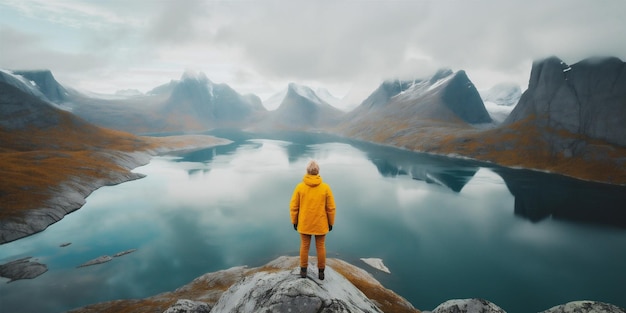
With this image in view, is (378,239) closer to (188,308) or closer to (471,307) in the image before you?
(471,307)

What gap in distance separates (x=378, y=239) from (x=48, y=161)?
278ft

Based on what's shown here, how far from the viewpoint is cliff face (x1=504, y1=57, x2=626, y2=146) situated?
11824 cm

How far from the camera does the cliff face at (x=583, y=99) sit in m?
118

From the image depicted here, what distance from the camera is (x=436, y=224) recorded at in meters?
57.3

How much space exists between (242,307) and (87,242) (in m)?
47.9

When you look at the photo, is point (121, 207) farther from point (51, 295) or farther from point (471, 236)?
point (471, 236)

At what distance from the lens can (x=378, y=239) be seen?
164 feet

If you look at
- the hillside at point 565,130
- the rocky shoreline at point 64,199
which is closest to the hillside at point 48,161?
the rocky shoreline at point 64,199

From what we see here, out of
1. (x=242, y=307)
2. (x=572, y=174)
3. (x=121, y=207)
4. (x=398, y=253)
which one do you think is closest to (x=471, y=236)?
(x=398, y=253)

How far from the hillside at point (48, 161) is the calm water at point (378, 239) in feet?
12.6

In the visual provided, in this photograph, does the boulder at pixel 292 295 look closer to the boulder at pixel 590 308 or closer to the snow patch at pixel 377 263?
the boulder at pixel 590 308

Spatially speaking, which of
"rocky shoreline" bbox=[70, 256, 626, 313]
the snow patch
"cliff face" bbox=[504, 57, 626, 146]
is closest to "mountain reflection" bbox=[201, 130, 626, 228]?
"cliff face" bbox=[504, 57, 626, 146]

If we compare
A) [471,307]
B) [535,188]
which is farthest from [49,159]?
[535,188]

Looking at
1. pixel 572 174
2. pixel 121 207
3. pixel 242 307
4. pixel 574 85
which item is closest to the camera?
pixel 242 307
